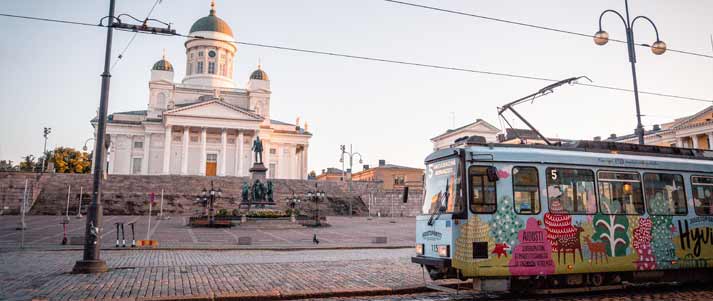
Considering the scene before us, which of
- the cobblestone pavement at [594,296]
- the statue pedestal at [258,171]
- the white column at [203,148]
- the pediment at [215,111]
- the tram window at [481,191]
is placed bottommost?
the cobblestone pavement at [594,296]

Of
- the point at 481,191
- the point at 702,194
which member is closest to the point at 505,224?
the point at 481,191

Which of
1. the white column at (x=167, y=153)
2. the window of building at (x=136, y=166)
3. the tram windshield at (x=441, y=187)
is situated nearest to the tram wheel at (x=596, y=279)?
the tram windshield at (x=441, y=187)

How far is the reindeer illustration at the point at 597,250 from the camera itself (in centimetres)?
952

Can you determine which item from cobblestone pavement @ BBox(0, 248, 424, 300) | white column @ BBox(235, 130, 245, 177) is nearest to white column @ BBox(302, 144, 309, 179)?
white column @ BBox(235, 130, 245, 177)

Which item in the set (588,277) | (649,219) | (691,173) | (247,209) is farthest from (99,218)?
(247,209)

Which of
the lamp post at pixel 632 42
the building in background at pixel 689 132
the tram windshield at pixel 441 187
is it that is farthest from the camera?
the building in background at pixel 689 132

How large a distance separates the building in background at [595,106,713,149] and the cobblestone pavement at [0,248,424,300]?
64.6 metres

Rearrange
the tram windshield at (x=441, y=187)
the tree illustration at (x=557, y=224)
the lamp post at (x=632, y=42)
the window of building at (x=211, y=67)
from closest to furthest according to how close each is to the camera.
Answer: the tram windshield at (x=441, y=187) → the tree illustration at (x=557, y=224) → the lamp post at (x=632, y=42) → the window of building at (x=211, y=67)

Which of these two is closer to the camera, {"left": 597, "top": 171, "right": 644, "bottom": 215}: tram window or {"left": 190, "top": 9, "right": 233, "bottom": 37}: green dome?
{"left": 597, "top": 171, "right": 644, "bottom": 215}: tram window

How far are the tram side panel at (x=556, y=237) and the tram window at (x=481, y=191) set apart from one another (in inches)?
3.6

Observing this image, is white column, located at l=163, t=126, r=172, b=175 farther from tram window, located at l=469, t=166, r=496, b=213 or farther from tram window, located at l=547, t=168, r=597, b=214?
tram window, located at l=547, t=168, r=597, b=214

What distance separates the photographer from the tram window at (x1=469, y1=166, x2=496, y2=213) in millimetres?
8828

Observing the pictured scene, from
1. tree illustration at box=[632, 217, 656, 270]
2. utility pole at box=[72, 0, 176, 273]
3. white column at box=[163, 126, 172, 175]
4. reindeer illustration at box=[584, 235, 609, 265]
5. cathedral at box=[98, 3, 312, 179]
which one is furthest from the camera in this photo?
cathedral at box=[98, 3, 312, 179]

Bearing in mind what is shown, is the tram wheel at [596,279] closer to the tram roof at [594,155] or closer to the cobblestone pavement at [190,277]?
the tram roof at [594,155]
